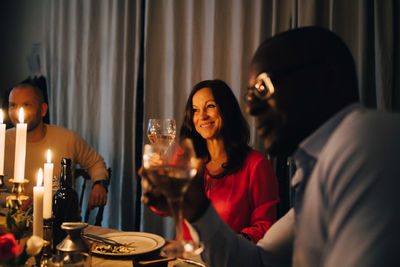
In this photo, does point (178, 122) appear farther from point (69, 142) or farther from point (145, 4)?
point (145, 4)

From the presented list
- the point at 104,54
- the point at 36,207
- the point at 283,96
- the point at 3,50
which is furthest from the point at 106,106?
the point at 283,96

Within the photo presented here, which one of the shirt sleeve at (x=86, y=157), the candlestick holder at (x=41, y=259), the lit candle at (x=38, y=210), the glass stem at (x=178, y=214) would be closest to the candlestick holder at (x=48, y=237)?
the candlestick holder at (x=41, y=259)

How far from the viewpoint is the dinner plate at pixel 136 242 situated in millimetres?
1235

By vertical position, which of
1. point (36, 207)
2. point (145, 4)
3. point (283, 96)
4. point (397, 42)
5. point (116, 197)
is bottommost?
point (116, 197)

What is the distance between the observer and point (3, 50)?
13.0 ft

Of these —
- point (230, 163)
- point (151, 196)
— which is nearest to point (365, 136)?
point (151, 196)

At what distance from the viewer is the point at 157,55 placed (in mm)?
3068

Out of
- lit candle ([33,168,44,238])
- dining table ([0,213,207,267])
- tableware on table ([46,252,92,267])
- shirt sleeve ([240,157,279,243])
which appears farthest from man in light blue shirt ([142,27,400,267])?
shirt sleeve ([240,157,279,243])

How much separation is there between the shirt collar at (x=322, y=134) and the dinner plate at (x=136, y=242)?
749 millimetres

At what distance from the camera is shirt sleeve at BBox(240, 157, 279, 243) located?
1.76 meters

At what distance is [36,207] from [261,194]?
117cm

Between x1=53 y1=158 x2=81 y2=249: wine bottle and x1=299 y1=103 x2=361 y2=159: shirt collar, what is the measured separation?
869mm

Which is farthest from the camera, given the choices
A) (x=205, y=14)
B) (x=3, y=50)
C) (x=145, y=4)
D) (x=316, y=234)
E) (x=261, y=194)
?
(x=3, y=50)

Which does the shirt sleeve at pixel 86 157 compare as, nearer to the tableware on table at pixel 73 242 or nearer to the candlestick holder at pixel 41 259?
the candlestick holder at pixel 41 259
